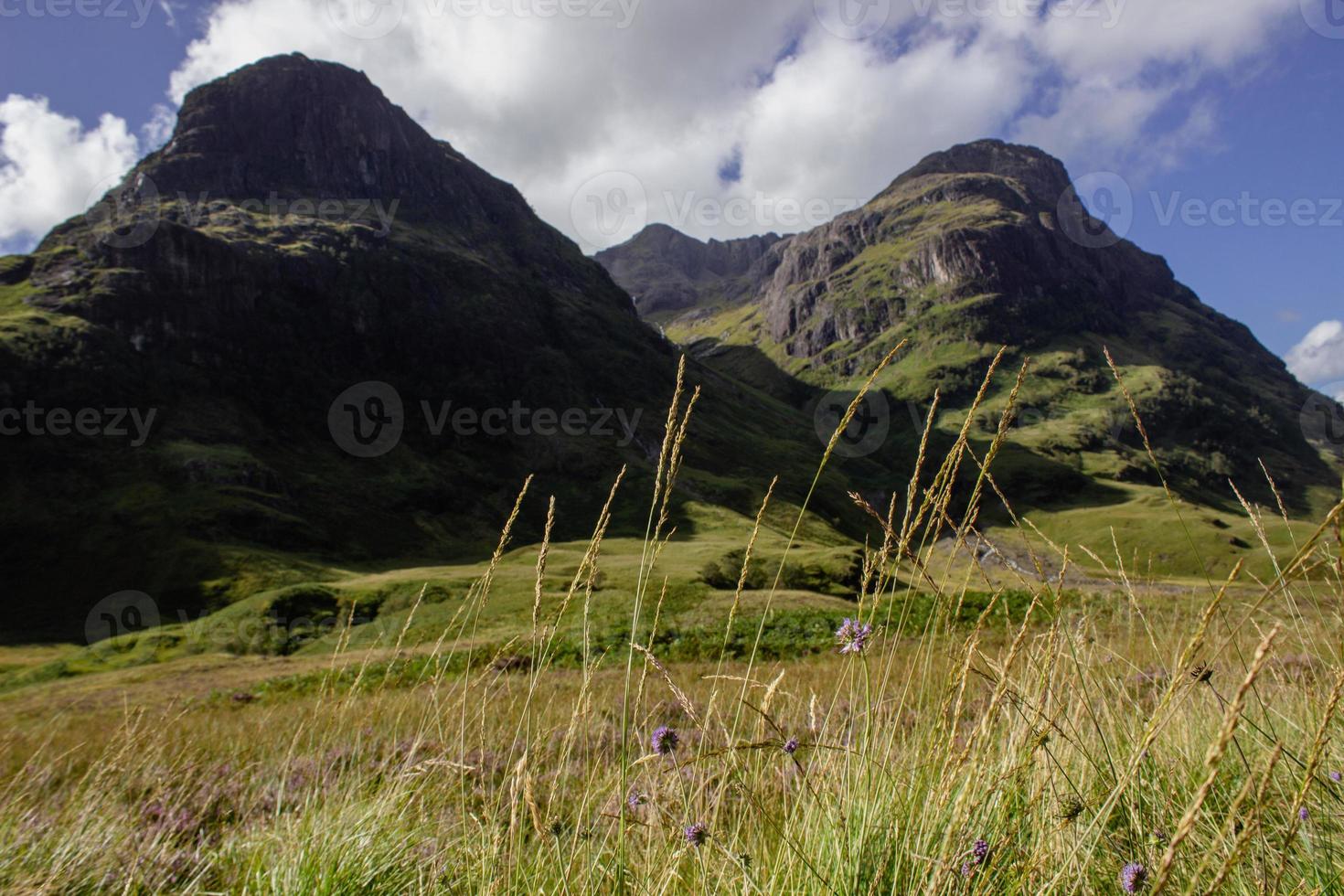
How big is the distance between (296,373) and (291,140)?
3481 inches

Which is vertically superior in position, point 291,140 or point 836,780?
point 291,140

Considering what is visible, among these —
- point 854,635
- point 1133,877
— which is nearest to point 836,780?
point 854,635

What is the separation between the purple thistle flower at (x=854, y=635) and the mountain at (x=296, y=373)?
68.2m

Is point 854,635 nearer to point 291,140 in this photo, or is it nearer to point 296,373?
point 296,373

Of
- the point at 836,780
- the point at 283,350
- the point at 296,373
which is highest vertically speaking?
the point at 283,350

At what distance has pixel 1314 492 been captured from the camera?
164 m

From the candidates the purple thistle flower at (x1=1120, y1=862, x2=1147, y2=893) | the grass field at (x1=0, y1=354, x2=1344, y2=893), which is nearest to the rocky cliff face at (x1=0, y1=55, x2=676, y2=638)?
the grass field at (x1=0, y1=354, x2=1344, y2=893)

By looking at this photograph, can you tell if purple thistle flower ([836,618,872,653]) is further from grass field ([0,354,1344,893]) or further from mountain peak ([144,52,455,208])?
mountain peak ([144,52,455,208])

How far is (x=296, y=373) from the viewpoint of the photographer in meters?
106

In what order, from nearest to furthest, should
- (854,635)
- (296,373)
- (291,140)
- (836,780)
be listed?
(854,635) < (836,780) < (296,373) < (291,140)

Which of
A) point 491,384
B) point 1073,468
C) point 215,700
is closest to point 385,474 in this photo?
point 491,384

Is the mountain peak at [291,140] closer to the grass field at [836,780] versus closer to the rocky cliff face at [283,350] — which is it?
the rocky cliff face at [283,350]

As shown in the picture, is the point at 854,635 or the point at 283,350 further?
the point at 283,350

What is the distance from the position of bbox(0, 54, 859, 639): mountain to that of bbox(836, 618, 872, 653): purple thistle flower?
224 feet
